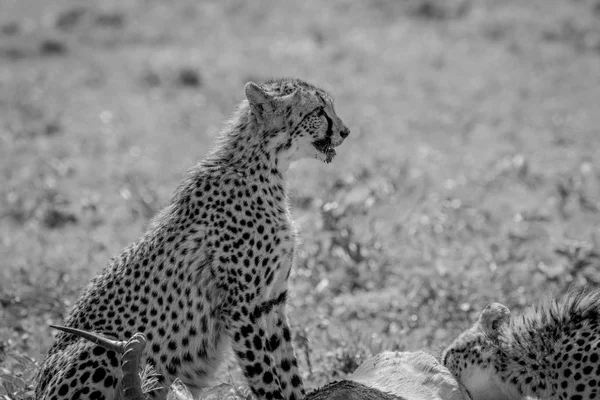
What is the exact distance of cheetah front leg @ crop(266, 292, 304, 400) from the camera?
4.39 metres

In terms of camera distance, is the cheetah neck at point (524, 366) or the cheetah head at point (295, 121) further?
the cheetah head at point (295, 121)

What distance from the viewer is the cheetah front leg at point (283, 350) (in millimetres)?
4391

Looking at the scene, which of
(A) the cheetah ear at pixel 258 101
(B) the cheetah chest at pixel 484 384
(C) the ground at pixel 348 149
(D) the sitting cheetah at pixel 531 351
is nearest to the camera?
(D) the sitting cheetah at pixel 531 351

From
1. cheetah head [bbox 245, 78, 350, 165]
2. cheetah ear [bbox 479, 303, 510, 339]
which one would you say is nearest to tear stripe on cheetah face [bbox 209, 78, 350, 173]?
cheetah head [bbox 245, 78, 350, 165]

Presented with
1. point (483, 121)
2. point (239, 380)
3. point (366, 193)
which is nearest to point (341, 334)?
point (239, 380)

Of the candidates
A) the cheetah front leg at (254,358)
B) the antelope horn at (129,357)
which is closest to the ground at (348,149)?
the cheetah front leg at (254,358)

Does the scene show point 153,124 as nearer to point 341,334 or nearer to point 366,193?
point 366,193

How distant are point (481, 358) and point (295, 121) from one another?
135 cm

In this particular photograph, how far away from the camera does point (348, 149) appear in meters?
9.47

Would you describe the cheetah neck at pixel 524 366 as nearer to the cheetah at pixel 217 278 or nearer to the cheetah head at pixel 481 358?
the cheetah head at pixel 481 358

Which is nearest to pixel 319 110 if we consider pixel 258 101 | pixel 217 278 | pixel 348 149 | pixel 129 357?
pixel 258 101

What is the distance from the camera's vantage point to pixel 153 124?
35.1 ft

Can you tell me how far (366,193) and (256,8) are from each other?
8432 mm

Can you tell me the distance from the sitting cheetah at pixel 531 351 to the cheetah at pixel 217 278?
Result: 0.77 metres
